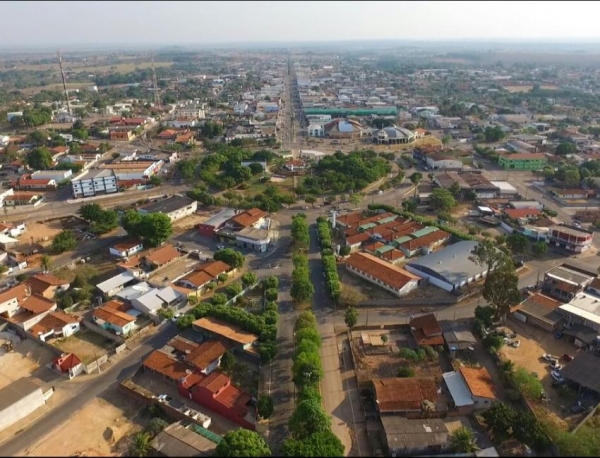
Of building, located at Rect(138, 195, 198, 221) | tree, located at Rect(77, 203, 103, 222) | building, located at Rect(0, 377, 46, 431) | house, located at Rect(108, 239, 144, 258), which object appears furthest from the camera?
building, located at Rect(138, 195, 198, 221)

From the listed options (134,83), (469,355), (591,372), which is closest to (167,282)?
(469,355)

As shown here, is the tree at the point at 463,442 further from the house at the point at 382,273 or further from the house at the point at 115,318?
the house at the point at 115,318

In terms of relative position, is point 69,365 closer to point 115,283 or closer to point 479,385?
point 115,283

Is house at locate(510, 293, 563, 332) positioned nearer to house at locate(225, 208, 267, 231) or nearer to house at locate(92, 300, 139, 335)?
house at locate(225, 208, 267, 231)

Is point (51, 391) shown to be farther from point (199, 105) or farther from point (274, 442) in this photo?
point (199, 105)

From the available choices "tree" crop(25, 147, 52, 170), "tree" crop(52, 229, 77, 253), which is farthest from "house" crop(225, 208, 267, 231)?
"tree" crop(25, 147, 52, 170)

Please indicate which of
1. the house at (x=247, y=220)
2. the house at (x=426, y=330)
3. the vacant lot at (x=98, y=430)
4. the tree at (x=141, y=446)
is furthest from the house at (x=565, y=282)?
the vacant lot at (x=98, y=430)
